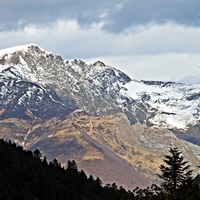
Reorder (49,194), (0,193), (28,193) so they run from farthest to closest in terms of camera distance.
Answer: (49,194), (28,193), (0,193)

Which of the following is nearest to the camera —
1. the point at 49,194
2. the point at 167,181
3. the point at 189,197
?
the point at 189,197

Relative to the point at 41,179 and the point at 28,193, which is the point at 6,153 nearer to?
the point at 41,179

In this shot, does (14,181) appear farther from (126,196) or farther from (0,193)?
(126,196)

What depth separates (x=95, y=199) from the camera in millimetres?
195500

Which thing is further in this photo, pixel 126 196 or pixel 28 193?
pixel 28 193

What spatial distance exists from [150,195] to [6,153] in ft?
396

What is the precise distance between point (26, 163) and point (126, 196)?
120 m

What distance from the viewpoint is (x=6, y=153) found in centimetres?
19625

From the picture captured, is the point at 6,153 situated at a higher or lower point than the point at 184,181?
higher

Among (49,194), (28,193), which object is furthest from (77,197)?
(28,193)

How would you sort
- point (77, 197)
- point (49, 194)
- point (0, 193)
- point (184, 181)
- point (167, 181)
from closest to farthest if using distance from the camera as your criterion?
1. point (184, 181)
2. point (167, 181)
3. point (0, 193)
4. point (49, 194)
5. point (77, 197)

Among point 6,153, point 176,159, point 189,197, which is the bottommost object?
point 189,197

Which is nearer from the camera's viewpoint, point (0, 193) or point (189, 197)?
point (189, 197)

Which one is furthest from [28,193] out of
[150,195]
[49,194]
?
[150,195]
